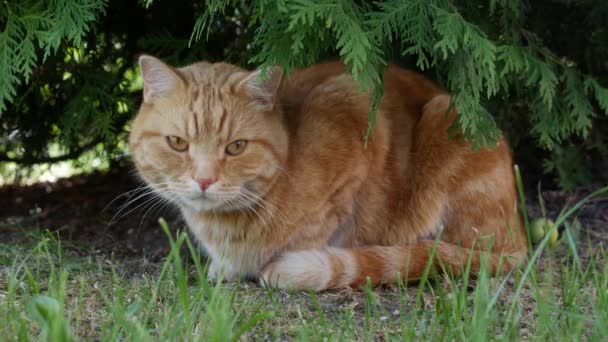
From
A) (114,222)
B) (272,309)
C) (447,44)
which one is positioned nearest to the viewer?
(272,309)

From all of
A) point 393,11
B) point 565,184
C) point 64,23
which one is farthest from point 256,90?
point 565,184

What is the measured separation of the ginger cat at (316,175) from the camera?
3.02 metres

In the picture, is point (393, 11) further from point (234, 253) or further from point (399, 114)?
point (234, 253)

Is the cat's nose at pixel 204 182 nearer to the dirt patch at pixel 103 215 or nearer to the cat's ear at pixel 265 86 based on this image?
the cat's ear at pixel 265 86

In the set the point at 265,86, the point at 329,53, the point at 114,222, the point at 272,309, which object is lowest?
the point at 114,222

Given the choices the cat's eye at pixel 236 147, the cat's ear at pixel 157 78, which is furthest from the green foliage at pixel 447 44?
the cat's eye at pixel 236 147

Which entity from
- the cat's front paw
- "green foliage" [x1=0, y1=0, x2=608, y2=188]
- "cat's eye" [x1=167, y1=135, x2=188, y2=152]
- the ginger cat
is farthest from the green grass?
"green foliage" [x1=0, y1=0, x2=608, y2=188]

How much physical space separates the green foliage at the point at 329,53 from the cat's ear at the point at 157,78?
0.68 feet

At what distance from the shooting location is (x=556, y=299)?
9.39 feet

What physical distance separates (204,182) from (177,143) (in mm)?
218

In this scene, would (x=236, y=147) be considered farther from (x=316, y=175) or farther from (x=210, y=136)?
(x=316, y=175)

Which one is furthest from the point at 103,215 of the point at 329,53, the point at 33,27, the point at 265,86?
the point at 265,86

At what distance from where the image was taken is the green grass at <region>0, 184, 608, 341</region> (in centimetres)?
208

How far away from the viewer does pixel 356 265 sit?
3092 mm
